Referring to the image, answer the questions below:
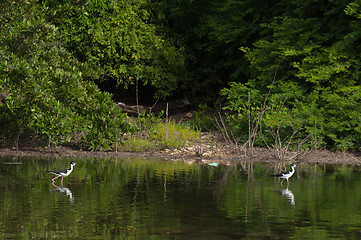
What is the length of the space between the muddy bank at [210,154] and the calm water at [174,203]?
2388 millimetres

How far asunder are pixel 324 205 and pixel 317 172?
587 centimetres

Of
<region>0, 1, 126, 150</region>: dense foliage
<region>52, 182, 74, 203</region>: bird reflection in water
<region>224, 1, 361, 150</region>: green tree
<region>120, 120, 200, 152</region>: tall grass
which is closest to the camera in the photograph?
<region>52, 182, 74, 203</region>: bird reflection in water

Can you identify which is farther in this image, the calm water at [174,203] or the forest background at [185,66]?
the forest background at [185,66]

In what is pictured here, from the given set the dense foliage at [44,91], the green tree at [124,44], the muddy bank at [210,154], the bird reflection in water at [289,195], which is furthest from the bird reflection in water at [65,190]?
the green tree at [124,44]

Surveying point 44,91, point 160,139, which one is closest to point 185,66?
point 160,139

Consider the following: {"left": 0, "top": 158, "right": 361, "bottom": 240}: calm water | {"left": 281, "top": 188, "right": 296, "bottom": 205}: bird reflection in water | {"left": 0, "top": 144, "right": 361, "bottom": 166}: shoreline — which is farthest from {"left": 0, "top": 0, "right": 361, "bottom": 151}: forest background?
{"left": 281, "top": 188, "right": 296, "bottom": 205}: bird reflection in water

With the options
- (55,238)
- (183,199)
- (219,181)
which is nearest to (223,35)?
(219,181)

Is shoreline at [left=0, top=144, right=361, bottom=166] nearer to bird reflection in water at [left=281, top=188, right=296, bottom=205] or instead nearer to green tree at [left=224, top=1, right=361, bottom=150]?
green tree at [left=224, top=1, right=361, bottom=150]

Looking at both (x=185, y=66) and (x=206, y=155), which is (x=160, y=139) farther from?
(x=185, y=66)

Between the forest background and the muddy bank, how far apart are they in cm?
51

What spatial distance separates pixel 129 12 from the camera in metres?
28.9

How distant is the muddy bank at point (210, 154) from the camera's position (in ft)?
67.4

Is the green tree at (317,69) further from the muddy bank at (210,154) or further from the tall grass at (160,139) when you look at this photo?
the tall grass at (160,139)

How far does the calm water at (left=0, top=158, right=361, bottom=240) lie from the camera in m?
9.21
